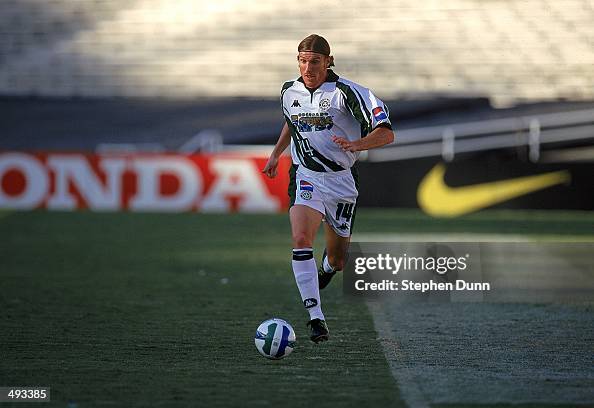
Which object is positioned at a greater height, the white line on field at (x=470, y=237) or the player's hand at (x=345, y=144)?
the white line on field at (x=470, y=237)

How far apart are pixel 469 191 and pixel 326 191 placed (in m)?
12.6

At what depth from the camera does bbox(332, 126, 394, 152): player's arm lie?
6.80 m

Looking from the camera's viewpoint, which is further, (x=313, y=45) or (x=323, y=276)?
(x=323, y=276)

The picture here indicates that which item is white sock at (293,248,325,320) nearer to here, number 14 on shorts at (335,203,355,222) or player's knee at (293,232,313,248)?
player's knee at (293,232,313,248)

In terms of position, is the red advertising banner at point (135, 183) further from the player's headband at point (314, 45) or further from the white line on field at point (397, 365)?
the player's headband at point (314, 45)

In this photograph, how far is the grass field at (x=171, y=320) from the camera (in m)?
5.56

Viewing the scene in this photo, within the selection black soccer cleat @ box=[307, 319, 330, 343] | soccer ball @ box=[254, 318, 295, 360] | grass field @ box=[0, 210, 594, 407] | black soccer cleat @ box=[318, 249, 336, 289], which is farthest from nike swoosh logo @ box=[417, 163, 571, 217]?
soccer ball @ box=[254, 318, 295, 360]

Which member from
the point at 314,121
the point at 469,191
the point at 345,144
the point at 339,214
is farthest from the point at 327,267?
the point at 469,191

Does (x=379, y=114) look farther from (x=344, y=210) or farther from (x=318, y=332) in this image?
(x=318, y=332)

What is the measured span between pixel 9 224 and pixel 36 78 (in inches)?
302

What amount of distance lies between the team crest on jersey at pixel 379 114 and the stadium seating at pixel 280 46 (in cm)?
1607

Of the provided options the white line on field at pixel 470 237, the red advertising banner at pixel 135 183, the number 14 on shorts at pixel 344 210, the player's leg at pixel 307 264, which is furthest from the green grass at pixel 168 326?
the red advertising banner at pixel 135 183

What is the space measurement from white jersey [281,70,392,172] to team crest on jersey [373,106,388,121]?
54 mm

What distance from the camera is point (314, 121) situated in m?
7.34
